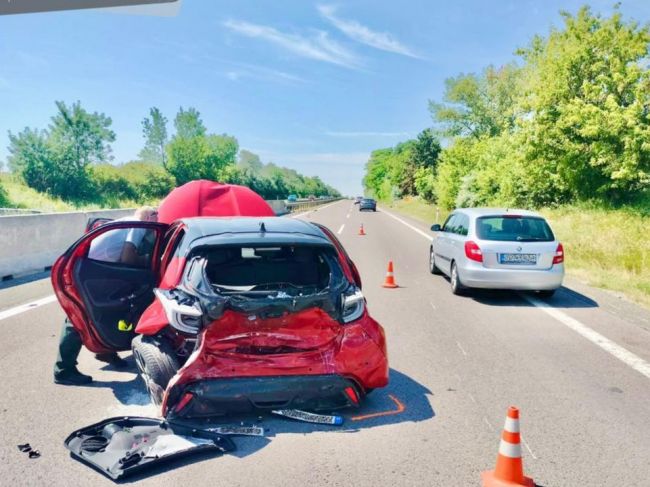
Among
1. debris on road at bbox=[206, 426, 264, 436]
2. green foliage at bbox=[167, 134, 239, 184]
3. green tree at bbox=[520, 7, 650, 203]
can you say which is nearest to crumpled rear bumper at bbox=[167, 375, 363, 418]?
debris on road at bbox=[206, 426, 264, 436]

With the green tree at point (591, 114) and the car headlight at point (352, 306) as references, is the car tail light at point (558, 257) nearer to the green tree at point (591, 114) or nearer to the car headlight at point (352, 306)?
the car headlight at point (352, 306)

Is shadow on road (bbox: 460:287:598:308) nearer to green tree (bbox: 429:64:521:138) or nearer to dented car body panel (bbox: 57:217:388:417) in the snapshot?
dented car body panel (bbox: 57:217:388:417)

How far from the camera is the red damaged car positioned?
423cm

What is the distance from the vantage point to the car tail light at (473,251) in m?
9.79

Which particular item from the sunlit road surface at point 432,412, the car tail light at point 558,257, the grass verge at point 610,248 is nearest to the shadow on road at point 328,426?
the sunlit road surface at point 432,412

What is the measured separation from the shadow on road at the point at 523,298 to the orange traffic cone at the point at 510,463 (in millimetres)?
6413

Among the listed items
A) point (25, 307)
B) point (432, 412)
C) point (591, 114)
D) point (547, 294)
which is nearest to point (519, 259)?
point (547, 294)

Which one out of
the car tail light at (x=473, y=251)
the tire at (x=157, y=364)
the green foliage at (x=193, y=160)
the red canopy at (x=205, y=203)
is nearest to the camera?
the tire at (x=157, y=364)

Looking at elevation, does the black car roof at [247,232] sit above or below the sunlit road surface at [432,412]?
above

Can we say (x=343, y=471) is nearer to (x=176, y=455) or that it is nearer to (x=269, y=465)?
(x=269, y=465)

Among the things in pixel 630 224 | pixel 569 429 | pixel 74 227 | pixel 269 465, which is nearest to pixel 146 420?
pixel 269 465

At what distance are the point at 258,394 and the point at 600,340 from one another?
16.5 ft

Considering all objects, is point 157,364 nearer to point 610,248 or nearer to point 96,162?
point 610,248

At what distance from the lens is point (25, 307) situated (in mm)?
8883
